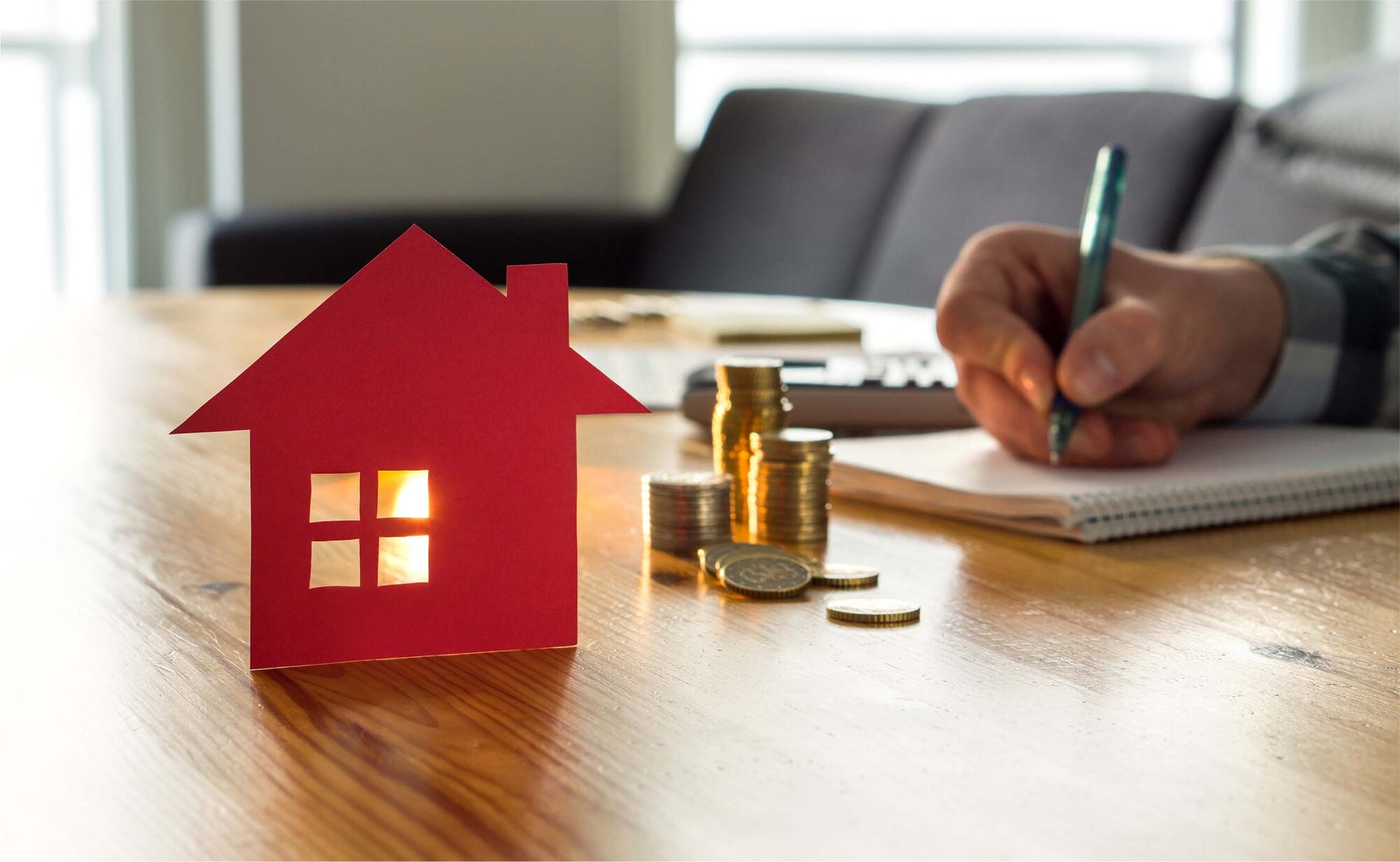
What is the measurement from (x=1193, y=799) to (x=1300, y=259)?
0.68 meters

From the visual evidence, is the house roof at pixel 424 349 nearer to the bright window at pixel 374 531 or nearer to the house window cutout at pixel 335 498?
the bright window at pixel 374 531

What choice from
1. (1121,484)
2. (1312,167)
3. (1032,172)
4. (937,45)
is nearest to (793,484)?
(1121,484)

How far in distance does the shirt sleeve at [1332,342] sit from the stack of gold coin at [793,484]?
1.27 ft

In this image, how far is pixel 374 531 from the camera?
0.42m

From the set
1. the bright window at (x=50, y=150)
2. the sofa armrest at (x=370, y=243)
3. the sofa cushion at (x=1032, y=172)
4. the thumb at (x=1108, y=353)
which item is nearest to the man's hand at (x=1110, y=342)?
the thumb at (x=1108, y=353)

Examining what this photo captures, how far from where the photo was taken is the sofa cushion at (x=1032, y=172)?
7.18 ft

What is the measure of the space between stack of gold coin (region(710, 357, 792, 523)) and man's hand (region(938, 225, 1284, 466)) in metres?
0.14

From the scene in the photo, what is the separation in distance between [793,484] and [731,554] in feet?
0.24

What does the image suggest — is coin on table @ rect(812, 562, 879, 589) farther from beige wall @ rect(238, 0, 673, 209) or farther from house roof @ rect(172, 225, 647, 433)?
beige wall @ rect(238, 0, 673, 209)

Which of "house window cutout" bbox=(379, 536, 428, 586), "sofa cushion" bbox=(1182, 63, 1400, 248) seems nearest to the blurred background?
"sofa cushion" bbox=(1182, 63, 1400, 248)

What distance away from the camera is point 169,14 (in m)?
3.31

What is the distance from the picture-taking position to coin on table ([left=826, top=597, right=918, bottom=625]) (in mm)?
470

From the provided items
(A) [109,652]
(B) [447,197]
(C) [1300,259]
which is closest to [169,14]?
(B) [447,197]

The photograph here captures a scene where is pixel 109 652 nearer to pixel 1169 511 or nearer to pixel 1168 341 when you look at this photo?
pixel 1169 511
